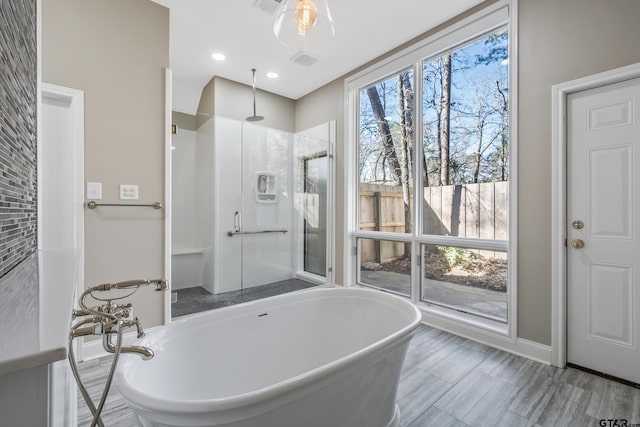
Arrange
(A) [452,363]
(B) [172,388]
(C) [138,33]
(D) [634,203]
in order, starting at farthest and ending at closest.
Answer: (C) [138,33] → (A) [452,363] → (D) [634,203] → (B) [172,388]

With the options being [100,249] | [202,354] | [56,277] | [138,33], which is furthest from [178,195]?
[56,277]

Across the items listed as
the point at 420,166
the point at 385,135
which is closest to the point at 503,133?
the point at 420,166

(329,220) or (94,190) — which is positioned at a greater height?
(94,190)

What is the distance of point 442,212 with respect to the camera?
2.81 m

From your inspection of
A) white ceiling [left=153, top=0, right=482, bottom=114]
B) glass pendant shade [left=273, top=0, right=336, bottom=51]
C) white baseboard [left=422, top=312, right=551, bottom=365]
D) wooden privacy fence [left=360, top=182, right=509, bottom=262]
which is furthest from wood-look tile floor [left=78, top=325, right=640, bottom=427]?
white ceiling [left=153, top=0, right=482, bottom=114]

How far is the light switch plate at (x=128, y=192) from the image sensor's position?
88.9 inches

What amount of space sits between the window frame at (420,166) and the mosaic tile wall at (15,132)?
8.88 feet

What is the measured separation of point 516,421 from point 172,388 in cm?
175

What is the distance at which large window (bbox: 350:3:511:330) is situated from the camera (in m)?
2.45

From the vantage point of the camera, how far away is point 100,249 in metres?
2.17

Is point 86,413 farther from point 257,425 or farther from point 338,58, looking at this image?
point 338,58

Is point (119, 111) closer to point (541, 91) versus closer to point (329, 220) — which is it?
point (329, 220)

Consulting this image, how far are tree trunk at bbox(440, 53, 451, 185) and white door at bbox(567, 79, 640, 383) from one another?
0.92 metres

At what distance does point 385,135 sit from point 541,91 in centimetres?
152
